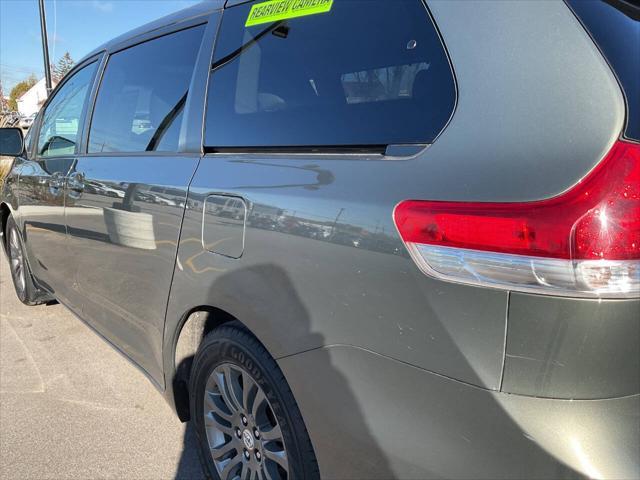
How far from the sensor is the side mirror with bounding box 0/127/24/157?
3.72 m

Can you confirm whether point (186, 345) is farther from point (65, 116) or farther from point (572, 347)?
point (65, 116)

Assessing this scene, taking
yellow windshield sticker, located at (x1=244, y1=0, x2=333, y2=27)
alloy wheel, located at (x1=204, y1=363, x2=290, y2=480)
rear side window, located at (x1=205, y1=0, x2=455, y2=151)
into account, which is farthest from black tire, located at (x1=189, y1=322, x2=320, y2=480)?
yellow windshield sticker, located at (x1=244, y1=0, x2=333, y2=27)

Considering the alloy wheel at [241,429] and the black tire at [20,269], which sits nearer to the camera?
the alloy wheel at [241,429]

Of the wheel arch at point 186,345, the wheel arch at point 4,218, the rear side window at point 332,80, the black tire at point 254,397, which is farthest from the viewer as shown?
the wheel arch at point 4,218

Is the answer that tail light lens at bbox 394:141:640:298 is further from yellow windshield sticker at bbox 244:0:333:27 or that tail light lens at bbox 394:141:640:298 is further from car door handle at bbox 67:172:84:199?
car door handle at bbox 67:172:84:199

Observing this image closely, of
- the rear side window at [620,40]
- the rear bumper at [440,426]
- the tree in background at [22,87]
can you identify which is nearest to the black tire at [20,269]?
the rear bumper at [440,426]

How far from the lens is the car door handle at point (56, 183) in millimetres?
3002

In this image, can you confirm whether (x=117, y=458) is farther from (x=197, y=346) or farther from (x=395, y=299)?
(x=395, y=299)

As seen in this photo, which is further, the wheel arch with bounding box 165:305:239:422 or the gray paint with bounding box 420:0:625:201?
the wheel arch with bounding box 165:305:239:422

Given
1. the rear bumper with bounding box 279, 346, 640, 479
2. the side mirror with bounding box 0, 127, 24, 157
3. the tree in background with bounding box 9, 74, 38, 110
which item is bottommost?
the rear bumper with bounding box 279, 346, 640, 479

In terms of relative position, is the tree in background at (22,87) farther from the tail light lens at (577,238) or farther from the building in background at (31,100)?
the tail light lens at (577,238)

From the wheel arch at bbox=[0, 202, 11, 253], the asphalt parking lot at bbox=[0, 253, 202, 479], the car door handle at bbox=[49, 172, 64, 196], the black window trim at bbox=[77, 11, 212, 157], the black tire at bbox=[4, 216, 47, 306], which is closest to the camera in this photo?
the black window trim at bbox=[77, 11, 212, 157]

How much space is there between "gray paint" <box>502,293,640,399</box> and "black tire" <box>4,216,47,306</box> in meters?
4.11

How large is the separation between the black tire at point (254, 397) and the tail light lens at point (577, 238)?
768 mm
